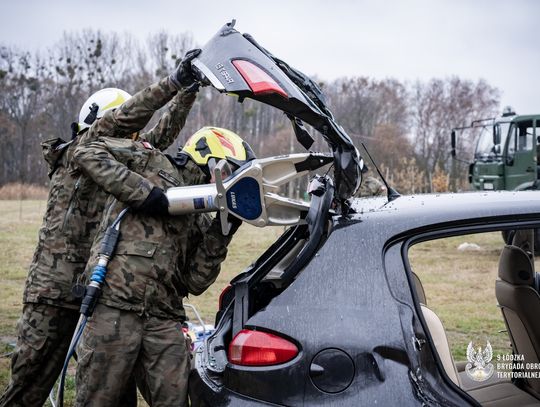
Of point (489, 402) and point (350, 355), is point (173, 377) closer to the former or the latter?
point (350, 355)

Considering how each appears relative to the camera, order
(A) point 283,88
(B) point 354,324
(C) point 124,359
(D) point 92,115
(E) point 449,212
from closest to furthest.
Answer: (B) point 354,324 < (E) point 449,212 < (A) point 283,88 < (C) point 124,359 < (D) point 92,115

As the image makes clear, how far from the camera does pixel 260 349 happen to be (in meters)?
2.21

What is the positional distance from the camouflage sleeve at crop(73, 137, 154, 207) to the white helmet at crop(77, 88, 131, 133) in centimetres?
75

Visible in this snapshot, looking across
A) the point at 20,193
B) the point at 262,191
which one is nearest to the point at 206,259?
the point at 262,191

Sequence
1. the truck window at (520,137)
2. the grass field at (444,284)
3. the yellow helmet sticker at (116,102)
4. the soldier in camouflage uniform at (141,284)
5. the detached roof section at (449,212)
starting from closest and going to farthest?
the detached roof section at (449,212), the soldier in camouflage uniform at (141,284), the yellow helmet sticker at (116,102), the grass field at (444,284), the truck window at (520,137)

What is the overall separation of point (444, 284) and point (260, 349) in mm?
6869

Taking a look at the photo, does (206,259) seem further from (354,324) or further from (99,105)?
(99,105)

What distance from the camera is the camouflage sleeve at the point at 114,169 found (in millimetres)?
2963

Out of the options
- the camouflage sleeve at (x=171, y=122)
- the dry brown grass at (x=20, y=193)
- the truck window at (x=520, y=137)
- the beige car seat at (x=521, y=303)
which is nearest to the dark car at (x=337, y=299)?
the beige car seat at (x=521, y=303)

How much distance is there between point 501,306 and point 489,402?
2.37 feet

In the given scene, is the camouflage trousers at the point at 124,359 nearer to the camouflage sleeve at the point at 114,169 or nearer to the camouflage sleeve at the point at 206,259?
the camouflage sleeve at the point at 206,259

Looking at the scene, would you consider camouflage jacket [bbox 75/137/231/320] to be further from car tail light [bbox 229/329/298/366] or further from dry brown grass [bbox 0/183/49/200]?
dry brown grass [bbox 0/183/49/200]

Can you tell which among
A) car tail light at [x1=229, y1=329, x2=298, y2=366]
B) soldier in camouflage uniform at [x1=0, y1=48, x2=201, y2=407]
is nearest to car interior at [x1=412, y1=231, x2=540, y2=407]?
car tail light at [x1=229, y1=329, x2=298, y2=366]

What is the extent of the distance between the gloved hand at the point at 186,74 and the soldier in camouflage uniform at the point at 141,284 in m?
0.44
